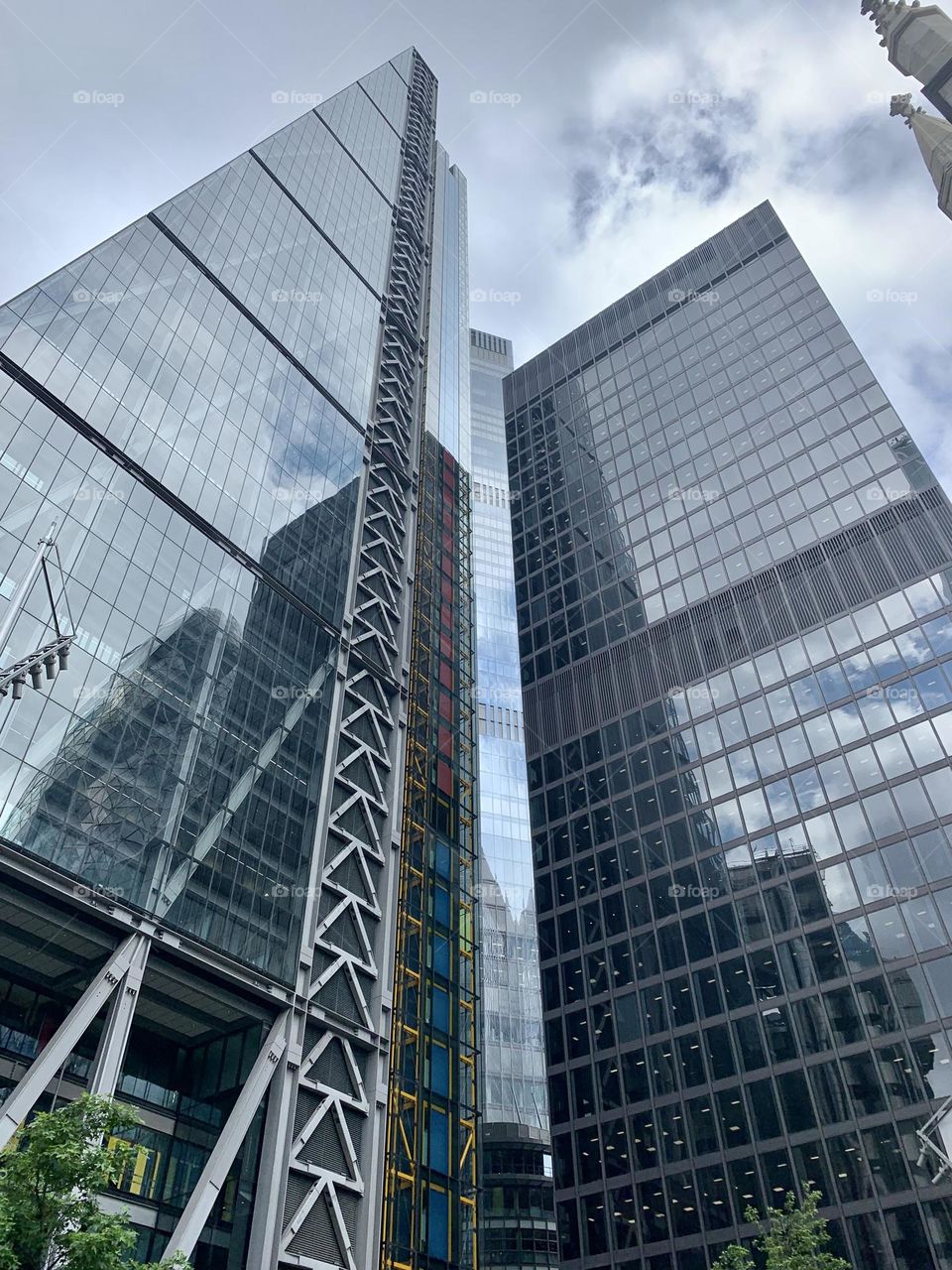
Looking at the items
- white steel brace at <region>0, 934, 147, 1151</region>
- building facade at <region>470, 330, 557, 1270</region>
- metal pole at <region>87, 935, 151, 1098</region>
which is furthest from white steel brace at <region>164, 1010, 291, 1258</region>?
building facade at <region>470, 330, 557, 1270</region>

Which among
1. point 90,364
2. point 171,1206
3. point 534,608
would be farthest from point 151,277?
point 534,608

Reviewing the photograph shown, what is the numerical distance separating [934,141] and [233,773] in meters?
47.0

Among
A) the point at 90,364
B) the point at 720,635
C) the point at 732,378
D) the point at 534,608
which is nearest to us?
the point at 90,364

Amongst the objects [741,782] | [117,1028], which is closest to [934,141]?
[741,782]

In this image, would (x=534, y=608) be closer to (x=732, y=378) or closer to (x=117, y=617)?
(x=732, y=378)

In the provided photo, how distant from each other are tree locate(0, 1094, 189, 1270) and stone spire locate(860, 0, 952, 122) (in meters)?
57.9

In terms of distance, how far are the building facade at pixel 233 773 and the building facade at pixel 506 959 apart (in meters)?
31.3

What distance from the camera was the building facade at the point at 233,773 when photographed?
1265 inches

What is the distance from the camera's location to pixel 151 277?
4828 cm

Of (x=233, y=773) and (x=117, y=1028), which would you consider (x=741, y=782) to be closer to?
(x=233, y=773)

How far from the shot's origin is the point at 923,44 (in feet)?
168

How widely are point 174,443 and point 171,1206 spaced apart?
30243mm

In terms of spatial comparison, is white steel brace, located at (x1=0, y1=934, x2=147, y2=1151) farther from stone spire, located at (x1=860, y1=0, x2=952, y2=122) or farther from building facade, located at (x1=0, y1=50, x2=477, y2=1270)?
stone spire, located at (x1=860, y1=0, x2=952, y2=122)

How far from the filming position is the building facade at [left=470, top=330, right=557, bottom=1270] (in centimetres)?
7356
